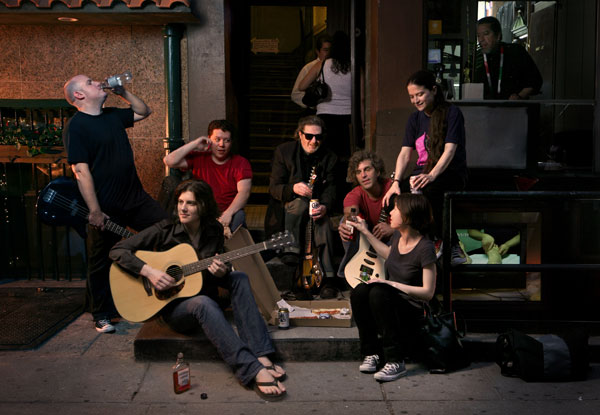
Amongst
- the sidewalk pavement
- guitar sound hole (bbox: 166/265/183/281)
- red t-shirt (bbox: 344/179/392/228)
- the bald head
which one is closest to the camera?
the sidewalk pavement

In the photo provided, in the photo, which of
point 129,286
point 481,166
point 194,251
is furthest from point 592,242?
point 129,286

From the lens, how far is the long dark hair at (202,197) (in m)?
5.12

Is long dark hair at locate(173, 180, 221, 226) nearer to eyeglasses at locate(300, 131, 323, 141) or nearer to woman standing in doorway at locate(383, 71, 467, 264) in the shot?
eyeglasses at locate(300, 131, 323, 141)

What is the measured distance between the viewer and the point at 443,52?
7.09 m

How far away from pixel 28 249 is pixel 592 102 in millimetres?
5910

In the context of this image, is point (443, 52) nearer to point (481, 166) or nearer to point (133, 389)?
point (481, 166)

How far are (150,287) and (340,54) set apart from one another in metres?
3.74

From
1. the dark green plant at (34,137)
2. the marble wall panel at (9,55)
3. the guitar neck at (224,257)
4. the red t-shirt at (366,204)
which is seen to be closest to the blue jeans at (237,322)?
the guitar neck at (224,257)

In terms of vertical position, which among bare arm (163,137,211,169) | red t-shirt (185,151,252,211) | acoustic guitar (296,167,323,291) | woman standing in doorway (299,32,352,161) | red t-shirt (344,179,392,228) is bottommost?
acoustic guitar (296,167,323,291)

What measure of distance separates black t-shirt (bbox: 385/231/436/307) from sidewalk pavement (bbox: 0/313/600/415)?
629 mm

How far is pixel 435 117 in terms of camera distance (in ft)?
19.0

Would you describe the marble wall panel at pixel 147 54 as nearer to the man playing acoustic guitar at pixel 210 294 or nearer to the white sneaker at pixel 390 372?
the man playing acoustic guitar at pixel 210 294

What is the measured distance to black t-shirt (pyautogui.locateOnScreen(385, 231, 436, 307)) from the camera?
502 cm

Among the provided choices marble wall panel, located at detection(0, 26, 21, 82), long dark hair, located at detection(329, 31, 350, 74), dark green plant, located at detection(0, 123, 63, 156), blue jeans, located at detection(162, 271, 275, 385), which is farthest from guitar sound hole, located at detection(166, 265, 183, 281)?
marble wall panel, located at detection(0, 26, 21, 82)
